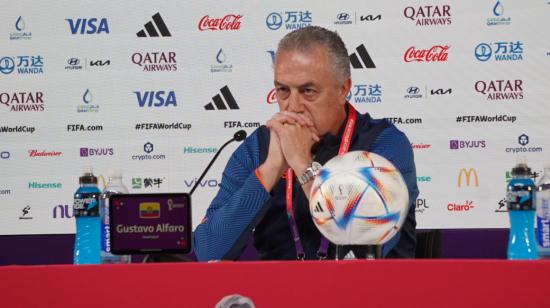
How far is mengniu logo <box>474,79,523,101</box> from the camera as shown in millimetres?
4738

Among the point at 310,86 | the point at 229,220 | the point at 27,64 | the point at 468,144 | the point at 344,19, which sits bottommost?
the point at 229,220

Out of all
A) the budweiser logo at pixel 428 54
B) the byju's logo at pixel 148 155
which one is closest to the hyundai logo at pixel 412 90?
the budweiser logo at pixel 428 54

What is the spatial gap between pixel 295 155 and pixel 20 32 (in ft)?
10.4

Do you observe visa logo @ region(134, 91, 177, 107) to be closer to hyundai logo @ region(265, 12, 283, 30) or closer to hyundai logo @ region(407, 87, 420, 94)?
hyundai logo @ region(265, 12, 283, 30)

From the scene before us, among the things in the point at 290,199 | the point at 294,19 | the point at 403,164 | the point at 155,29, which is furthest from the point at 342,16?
the point at 290,199

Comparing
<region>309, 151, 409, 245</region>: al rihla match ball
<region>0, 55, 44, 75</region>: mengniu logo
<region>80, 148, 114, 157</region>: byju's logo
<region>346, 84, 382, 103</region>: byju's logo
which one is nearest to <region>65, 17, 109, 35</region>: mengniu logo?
<region>0, 55, 44, 75</region>: mengniu logo

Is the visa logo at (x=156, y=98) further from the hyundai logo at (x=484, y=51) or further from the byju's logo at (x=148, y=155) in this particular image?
the hyundai logo at (x=484, y=51)

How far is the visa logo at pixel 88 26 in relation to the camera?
16.4 feet

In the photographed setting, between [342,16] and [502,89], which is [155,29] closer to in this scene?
[342,16]

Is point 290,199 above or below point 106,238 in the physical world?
above

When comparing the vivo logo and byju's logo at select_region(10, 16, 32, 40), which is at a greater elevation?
byju's logo at select_region(10, 16, 32, 40)

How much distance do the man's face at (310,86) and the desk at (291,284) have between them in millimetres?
1290

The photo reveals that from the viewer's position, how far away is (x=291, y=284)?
127cm

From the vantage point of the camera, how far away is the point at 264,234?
8.36ft
